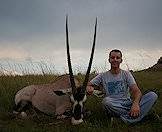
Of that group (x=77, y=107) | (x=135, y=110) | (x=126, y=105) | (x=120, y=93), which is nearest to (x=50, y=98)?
(x=77, y=107)

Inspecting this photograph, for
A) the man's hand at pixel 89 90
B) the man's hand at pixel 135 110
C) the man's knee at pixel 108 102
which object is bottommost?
the man's hand at pixel 135 110

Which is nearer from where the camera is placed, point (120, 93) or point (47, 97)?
point (120, 93)

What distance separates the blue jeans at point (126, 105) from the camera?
8.39 m

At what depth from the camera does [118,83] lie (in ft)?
28.0

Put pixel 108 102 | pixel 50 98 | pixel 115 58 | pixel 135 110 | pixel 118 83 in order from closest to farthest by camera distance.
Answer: pixel 135 110 < pixel 115 58 < pixel 108 102 < pixel 118 83 < pixel 50 98

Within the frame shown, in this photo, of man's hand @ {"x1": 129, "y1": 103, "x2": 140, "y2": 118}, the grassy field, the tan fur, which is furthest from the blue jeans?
the tan fur

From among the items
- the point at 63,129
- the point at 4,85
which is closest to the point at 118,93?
the point at 63,129

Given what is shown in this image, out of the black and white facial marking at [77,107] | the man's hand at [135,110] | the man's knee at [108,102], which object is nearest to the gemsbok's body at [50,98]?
the black and white facial marking at [77,107]

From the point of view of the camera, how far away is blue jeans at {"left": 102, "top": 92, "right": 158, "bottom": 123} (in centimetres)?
839

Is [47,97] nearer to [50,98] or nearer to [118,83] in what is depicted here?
[50,98]

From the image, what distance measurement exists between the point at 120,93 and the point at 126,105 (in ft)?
0.88

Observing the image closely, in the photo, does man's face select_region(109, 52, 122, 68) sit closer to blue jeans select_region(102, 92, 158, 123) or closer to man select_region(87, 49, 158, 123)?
man select_region(87, 49, 158, 123)

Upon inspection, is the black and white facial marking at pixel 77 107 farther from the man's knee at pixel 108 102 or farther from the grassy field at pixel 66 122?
the man's knee at pixel 108 102

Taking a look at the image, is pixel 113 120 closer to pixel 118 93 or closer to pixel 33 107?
pixel 118 93
